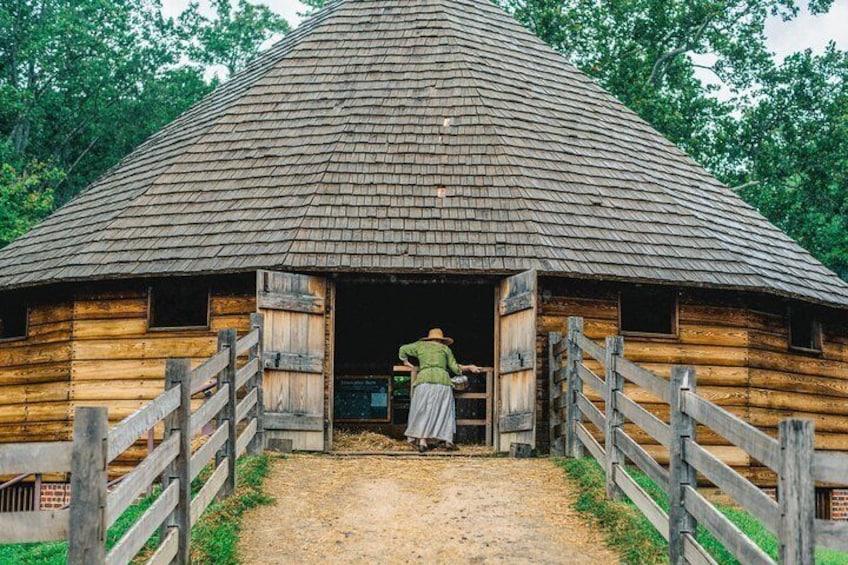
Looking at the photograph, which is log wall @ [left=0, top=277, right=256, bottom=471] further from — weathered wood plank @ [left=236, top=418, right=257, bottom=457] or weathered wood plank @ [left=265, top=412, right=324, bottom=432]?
weathered wood plank @ [left=236, top=418, right=257, bottom=457]

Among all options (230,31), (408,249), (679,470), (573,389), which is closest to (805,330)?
(573,389)

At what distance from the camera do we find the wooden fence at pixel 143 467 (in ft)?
17.6

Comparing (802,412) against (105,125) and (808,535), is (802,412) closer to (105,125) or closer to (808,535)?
(808,535)

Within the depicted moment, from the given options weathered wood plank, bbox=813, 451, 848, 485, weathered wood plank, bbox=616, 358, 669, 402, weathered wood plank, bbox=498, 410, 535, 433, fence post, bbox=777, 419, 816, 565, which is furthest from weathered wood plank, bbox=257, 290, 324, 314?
weathered wood plank, bbox=813, 451, 848, 485

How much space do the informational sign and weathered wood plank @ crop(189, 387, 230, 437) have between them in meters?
8.95

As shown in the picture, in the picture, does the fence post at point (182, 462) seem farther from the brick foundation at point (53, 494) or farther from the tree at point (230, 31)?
the tree at point (230, 31)

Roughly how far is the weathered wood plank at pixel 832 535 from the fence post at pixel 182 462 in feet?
13.2

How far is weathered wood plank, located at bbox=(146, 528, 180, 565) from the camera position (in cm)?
705

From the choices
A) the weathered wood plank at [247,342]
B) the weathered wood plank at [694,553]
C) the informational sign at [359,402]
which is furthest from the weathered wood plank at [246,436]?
the informational sign at [359,402]

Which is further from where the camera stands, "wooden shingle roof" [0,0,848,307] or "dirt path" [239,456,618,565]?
"wooden shingle roof" [0,0,848,307]

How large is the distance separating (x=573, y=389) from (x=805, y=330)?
233 inches

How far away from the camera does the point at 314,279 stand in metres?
13.8

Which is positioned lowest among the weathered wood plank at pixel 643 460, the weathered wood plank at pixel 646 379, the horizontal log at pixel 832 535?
the weathered wood plank at pixel 643 460

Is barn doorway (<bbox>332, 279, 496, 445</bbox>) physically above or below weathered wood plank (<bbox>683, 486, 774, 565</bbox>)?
above
